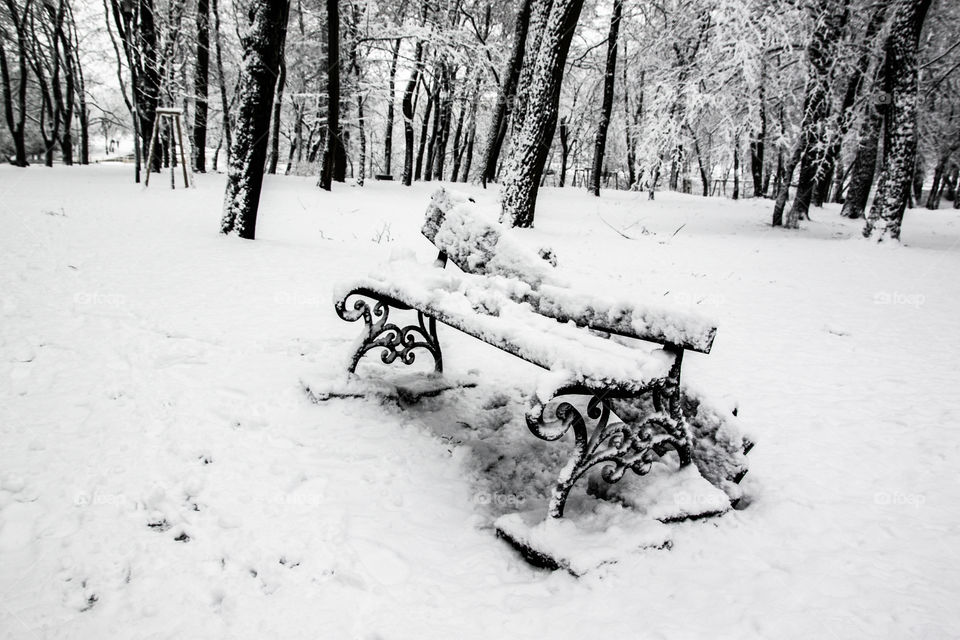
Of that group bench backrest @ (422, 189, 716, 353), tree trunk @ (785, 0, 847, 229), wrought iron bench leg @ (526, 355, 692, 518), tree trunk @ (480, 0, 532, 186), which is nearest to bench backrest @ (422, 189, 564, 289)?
bench backrest @ (422, 189, 716, 353)

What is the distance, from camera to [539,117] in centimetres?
845

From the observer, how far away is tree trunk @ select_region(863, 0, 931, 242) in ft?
30.3

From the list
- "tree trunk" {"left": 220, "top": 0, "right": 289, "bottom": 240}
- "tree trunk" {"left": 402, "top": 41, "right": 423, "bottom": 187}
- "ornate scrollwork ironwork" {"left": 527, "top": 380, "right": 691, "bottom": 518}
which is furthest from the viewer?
"tree trunk" {"left": 402, "top": 41, "right": 423, "bottom": 187}

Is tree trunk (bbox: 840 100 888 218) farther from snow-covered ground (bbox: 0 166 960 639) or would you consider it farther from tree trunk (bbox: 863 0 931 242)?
snow-covered ground (bbox: 0 166 960 639)

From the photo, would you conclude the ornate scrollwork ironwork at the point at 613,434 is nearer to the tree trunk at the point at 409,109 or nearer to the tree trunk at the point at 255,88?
the tree trunk at the point at 255,88

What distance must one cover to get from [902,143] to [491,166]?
1033cm

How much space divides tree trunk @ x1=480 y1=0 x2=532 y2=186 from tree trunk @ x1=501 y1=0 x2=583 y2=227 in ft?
17.4

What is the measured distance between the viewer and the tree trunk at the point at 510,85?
516 inches

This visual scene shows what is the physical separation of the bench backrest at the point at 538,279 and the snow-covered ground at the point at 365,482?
7.8 inches

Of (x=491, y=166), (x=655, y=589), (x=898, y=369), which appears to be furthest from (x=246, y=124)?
(x=491, y=166)

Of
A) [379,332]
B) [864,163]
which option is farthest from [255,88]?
[864,163]

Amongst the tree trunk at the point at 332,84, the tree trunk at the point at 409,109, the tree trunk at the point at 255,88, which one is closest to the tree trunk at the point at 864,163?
the tree trunk at the point at 409,109

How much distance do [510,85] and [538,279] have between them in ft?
42.0

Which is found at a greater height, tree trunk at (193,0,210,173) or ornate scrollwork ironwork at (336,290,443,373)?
tree trunk at (193,0,210,173)
